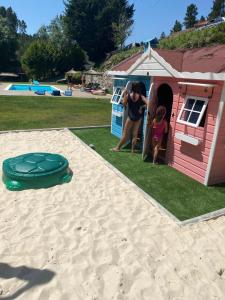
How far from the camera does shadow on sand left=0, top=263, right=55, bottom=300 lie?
3405mm

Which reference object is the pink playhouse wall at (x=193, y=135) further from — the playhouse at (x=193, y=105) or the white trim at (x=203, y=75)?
the white trim at (x=203, y=75)

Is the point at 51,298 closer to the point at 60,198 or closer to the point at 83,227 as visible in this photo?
the point at 83,227

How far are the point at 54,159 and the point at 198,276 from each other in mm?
4151

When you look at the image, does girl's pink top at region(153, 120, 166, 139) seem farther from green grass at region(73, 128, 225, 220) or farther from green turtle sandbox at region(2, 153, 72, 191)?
green turtle sandbox at region(2, 153, 72, 191)

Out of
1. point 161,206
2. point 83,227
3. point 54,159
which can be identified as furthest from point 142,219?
point 54,159

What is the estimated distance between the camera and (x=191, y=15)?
197ft

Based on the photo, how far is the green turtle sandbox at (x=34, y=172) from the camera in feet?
18.9

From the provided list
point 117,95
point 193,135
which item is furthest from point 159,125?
point 117,95

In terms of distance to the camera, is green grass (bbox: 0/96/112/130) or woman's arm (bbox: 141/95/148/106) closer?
woman's arm (bbox: 141/95/148/106)

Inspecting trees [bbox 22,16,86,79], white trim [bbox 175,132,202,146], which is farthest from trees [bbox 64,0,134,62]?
white trim [bbox 175,132,202,146]

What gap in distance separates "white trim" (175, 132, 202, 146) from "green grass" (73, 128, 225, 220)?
1.00m

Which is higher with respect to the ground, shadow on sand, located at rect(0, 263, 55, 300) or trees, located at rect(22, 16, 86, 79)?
trees, located at rect(22, 16, 86, 79)

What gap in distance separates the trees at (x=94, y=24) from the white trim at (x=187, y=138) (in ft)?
147

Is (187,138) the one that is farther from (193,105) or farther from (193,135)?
(193,105)
